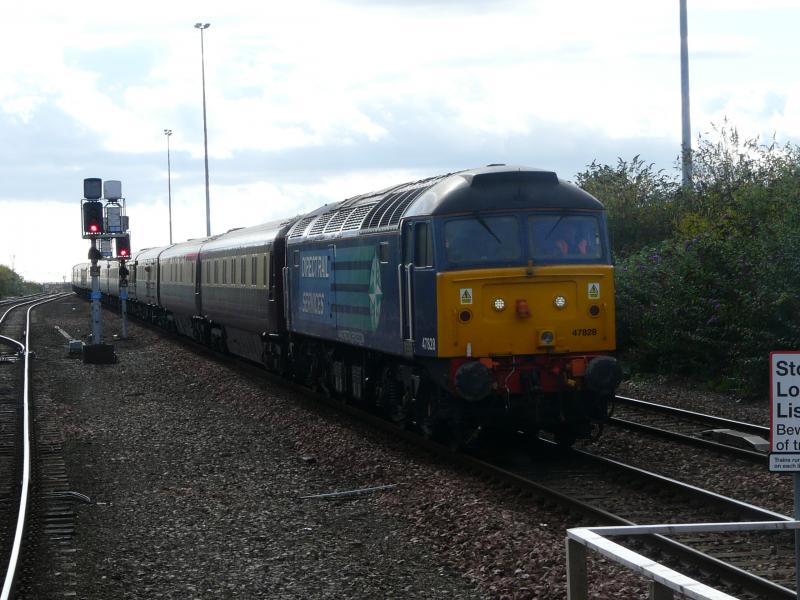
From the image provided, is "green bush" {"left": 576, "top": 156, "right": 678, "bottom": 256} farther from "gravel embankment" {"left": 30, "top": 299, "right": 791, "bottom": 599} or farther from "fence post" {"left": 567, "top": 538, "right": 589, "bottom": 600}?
"fence post" {"left": 567, "top": 538, "right": 589, "bottom": 600}

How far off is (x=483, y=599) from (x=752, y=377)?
37.2 feet

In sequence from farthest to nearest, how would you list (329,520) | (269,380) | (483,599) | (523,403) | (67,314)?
(67,314) < (269,380) < (523,403) < (329,520) < (483,599)

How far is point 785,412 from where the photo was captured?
5469mm

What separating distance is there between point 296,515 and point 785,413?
5.57 m

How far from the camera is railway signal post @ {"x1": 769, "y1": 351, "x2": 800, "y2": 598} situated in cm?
545

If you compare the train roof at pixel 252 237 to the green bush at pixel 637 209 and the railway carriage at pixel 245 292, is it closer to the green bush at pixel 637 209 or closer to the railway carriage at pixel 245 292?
the railway carriage at pixel 245 292

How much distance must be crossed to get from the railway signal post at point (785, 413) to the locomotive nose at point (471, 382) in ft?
20.4

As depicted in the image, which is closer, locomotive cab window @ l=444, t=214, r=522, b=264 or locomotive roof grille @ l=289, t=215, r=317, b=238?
locomotive cab window @ l=444, t=214, r=522, b=264

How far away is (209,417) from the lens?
17109 mm

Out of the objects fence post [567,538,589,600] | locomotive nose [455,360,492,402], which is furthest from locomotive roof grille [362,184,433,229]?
fence post [567,538,589,600]

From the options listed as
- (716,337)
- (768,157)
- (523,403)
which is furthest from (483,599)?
(768,157)

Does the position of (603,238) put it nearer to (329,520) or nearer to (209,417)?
(329,520)

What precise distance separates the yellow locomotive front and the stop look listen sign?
20.5 feet

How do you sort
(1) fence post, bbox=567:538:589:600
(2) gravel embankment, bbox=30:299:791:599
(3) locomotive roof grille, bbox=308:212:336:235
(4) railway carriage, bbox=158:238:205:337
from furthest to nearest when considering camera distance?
(4) railway carriage, bbox=158:238:205:337, (3) locomotive roof grille, bbox=308:212:336:235, (2) gravel embankment, bbox=30:299:791:599, (1) fence post, bbox=567:538:589:600
